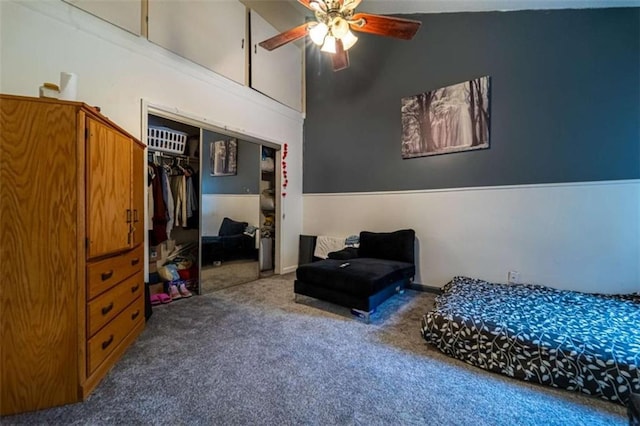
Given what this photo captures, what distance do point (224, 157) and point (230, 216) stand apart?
2.64 feet

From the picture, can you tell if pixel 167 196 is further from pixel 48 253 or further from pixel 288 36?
pixel 288 36

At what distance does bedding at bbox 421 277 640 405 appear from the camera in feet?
4.71

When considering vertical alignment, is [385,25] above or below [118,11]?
below

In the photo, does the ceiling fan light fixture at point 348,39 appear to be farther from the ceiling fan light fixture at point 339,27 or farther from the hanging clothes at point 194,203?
the hanging clothes at point 194,203

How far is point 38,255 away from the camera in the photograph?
133 centimetres

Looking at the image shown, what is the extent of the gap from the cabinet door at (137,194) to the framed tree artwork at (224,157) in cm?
109

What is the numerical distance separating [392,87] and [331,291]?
295 cm

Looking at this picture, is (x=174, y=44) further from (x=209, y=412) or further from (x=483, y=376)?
(x=483, y=376)

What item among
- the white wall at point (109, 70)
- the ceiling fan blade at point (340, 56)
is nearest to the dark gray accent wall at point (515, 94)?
the ceiling fan blade at point (340, 56)

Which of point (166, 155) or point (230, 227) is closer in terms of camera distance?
point (166, 155)

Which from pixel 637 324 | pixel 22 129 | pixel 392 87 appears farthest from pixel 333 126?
pixel 637 324

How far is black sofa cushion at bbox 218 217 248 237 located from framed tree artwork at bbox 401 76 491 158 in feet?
8.30

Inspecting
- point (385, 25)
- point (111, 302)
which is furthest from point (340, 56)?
point (111, 302)

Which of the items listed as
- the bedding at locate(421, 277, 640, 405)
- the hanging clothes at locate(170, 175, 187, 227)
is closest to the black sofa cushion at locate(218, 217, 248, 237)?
the hanging clothes at locate(170, 175, 187, 227)
